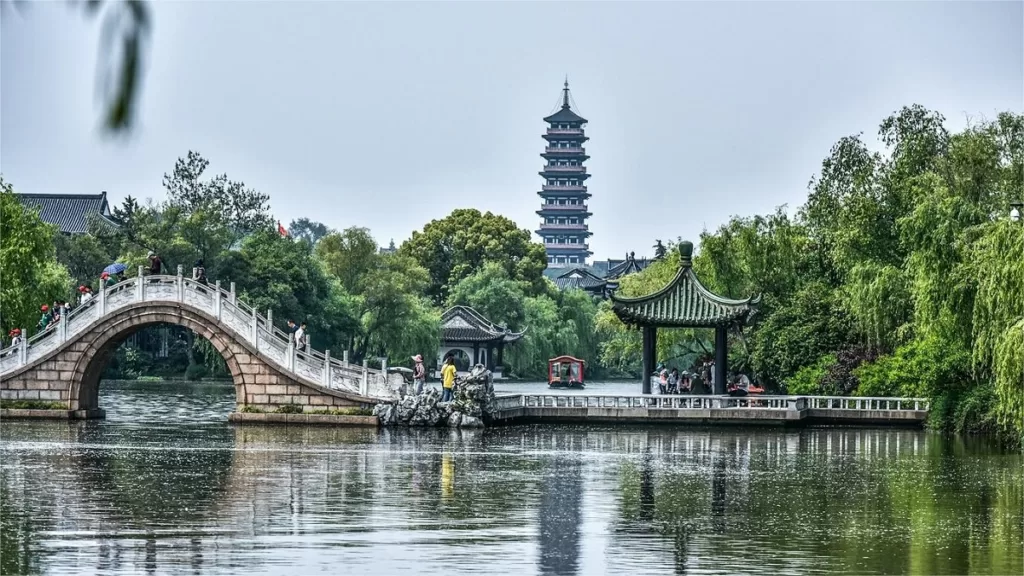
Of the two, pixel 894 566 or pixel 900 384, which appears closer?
pixel 894 566

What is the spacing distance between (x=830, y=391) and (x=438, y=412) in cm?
979

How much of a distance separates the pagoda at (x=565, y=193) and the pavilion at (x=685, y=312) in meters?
77.0

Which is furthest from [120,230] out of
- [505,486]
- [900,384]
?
[505,486]

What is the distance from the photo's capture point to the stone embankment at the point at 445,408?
95.3 ft

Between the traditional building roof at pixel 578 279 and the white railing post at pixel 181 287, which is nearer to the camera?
the white railing post at pixel 181 287

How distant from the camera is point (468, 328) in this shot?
5834 cm

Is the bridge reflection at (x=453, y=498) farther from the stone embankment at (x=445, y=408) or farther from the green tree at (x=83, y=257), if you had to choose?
the green tree at (x=83, y=257)

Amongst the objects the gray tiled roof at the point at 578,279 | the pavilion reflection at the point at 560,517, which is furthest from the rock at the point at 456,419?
the gray tiled roof at the point at 578,279

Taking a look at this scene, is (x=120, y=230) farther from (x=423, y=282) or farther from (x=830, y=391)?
Result: (x=830, y=391)

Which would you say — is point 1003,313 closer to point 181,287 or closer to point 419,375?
point 419,375

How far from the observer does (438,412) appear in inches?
1146

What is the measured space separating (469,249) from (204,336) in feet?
121

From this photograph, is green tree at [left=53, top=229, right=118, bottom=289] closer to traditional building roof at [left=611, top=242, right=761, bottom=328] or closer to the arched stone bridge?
the arched stone bridge

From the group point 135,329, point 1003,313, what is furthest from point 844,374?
point 135,329
